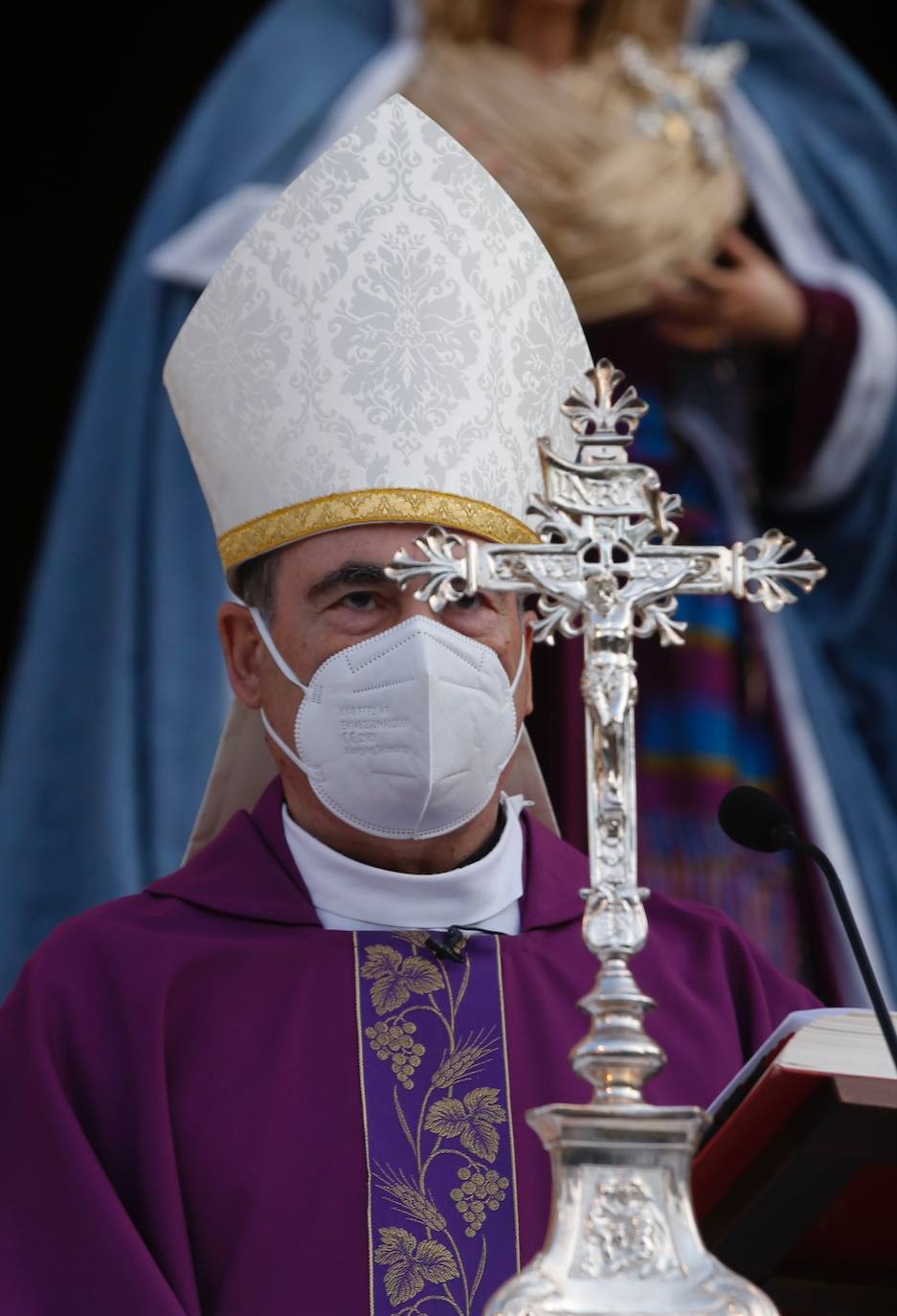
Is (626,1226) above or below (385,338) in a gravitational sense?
below

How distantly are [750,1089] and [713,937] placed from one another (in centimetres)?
86

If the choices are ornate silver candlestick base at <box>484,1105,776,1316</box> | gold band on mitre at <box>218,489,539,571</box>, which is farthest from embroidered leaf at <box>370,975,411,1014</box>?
ornate silver candlestick base at <box>484,1105,776,1316</box>

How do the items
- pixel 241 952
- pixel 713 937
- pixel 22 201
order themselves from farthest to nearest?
pixel 22 201
pixel 713 937
pixel 241 952

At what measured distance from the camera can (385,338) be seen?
2.95 meters

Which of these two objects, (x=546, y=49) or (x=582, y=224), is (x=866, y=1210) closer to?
(x=582, y=224)

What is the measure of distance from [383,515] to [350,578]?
94 millimetres

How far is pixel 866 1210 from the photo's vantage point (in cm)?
214

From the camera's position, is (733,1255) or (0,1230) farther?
(0,1230)

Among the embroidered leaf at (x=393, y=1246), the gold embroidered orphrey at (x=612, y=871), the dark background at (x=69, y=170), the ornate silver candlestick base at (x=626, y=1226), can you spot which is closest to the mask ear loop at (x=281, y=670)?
the embroidered leaf at (x=393, y=1246)

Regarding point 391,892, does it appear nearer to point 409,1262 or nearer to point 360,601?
point 360,601

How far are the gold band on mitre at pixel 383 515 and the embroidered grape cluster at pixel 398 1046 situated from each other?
1.86 ft

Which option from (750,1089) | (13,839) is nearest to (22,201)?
(13,839)

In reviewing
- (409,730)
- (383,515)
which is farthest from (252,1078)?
(383,515)

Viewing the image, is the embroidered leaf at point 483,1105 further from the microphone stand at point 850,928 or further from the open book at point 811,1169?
the microphone stand at point 850,928
